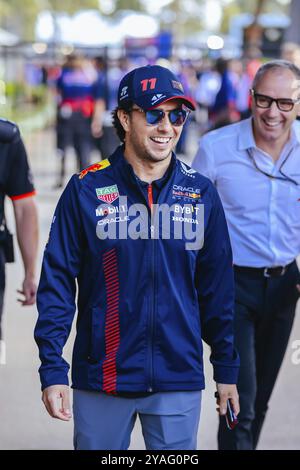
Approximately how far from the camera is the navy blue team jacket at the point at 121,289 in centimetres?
326

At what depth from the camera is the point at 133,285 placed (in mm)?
3258

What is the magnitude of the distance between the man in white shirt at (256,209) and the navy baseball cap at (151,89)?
3.43 feet

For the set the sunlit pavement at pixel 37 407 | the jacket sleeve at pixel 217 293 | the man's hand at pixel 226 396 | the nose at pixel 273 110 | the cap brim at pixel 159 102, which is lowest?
the sunlit pavement at pixel 37 407

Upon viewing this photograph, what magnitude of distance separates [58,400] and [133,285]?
1.53ft

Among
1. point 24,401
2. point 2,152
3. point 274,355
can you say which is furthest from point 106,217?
point 24,401

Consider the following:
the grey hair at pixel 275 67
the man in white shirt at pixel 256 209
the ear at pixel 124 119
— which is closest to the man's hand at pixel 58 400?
the ear at pixel 124 119

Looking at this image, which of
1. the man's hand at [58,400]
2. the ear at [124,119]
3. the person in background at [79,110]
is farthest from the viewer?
the person in background at [79,110]

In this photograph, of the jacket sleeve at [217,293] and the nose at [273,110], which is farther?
the nose at [273,110]

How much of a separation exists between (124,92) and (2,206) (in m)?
1.37

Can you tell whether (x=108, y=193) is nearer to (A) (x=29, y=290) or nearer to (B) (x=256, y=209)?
(B) (x=256, y=209)

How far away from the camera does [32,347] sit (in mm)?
7074

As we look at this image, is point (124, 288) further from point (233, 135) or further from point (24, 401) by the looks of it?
point (24, 401)

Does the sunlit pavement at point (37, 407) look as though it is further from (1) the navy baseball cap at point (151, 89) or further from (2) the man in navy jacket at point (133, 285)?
(1) the navy baseball cap at point (151, 89)

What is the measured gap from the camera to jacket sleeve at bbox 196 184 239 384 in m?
3.48
